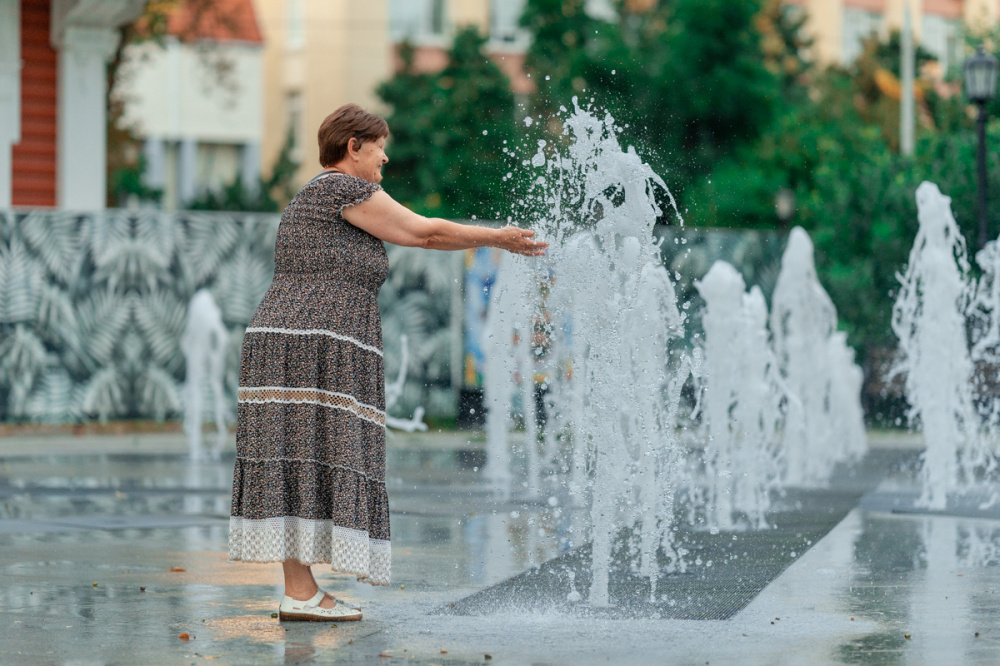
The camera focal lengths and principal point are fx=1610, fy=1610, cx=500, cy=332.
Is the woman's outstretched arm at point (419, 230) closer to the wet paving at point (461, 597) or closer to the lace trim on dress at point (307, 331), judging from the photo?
the lace trim on dress at point (307, 331)

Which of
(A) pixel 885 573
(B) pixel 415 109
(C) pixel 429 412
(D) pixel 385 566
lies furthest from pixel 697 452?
(B) pixel 415 109

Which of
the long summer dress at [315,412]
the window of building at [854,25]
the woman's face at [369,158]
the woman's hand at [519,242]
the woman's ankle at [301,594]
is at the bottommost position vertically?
the woman's ankle at [301,594]

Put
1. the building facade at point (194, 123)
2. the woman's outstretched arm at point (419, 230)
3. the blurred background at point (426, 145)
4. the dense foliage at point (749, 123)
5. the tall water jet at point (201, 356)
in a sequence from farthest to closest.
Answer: the building facade at point (194, 123) < the dense foliage at point (749, 123) < the blurred background at point (426, 145) < the tall water jet at point (201, 356) < the woman's outstretched arm at point (419, 230)

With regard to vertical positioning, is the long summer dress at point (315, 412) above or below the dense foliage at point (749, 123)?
below

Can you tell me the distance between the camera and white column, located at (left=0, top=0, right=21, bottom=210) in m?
16.8

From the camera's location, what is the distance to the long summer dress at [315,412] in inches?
212

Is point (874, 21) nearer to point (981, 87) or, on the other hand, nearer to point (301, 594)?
point (981, 87)

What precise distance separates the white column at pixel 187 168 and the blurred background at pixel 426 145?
0.07 meters

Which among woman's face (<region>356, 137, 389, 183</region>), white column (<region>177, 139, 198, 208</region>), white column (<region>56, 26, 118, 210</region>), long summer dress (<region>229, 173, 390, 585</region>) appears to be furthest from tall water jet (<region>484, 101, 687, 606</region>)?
white column (<region>177, 139, 198, 208</region>)

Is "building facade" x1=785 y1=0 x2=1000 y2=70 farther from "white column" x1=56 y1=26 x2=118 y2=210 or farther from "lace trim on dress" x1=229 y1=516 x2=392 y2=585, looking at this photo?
"lace trim on dress" x1=229 y1=516 x2=392 y2=585

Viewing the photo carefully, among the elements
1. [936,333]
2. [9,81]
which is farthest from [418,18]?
[936,333]

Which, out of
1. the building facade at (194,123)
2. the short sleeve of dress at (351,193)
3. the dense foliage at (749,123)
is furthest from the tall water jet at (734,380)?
the building facade at (194,123)

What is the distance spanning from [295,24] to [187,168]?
4164 millimetres

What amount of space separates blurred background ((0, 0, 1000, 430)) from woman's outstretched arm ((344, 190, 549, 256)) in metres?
1.85
